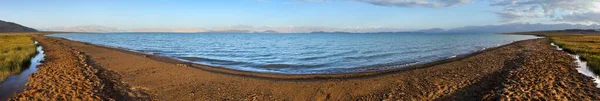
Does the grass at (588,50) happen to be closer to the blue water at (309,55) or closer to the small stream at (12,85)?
the blue water at (309,55)

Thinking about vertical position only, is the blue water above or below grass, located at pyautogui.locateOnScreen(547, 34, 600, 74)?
below

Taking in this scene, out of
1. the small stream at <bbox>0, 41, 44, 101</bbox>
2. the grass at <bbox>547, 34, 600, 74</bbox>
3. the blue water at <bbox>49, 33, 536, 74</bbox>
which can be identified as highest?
the small stream at <bbox>0, 41, 44, 101</bbox>

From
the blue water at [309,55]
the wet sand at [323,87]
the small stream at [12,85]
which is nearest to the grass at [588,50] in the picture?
the wet sand at [323,87]

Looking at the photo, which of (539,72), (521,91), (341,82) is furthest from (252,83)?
(539,72)

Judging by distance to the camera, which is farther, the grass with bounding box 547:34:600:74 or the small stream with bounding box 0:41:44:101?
the grass with bounding box 547:34:600:74

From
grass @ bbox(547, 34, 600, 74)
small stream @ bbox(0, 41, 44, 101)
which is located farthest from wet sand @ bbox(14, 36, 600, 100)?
grass @ bbox(547, 34, 600, 74)

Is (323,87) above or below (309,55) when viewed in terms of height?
above

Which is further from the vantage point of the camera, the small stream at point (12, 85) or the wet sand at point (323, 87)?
the small stream at point (12, 85)

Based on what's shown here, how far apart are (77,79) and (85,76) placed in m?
1.39

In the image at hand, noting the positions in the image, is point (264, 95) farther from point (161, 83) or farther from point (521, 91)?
point (521, 91)

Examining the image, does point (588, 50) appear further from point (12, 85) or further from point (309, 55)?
point (12, 85)

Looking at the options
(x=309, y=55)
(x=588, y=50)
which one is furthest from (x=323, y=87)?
(x=588, y=50)

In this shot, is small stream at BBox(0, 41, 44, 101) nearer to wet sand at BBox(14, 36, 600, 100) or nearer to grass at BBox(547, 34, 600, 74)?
wet sand at BBox(14, 36, 600, 100)

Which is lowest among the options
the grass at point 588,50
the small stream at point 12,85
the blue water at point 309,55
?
the blue water at point 309,55
